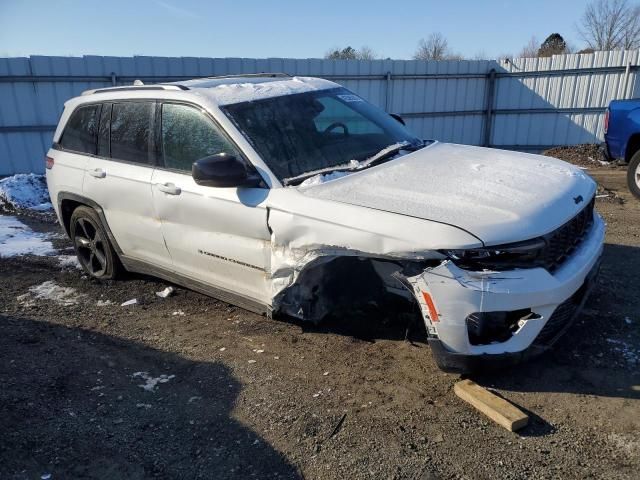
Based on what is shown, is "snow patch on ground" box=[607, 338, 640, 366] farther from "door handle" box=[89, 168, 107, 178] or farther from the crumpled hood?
"door handle" box=[89, 168, 107, 178]

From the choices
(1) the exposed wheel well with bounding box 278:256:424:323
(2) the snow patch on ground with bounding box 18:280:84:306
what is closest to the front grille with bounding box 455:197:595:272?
(1) the exposed wheel well with bounding box 278:256:424:323

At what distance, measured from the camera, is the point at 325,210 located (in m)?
3.14

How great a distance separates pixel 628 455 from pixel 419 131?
12.2 metres

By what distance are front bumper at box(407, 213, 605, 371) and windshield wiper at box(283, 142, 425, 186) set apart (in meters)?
1.08

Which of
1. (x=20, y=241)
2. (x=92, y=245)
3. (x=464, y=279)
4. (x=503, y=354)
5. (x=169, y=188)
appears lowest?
(x=20, y=241)

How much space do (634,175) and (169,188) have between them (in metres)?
6.80

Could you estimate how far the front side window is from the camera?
377cm

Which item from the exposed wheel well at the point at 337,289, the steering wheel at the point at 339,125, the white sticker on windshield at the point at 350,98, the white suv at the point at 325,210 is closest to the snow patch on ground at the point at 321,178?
the white suv at the point at 325,210

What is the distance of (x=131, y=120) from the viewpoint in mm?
4484

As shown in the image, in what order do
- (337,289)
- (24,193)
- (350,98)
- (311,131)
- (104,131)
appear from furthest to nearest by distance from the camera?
(24,193) < (104,131) < (350,98) < (311,131) < (337,289)

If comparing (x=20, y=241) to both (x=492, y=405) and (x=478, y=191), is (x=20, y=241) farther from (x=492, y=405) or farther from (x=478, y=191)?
(x=492, y=405)

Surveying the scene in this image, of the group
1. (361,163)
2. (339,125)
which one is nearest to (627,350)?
(361,163)

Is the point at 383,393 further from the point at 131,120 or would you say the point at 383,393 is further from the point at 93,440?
the point at 131,120

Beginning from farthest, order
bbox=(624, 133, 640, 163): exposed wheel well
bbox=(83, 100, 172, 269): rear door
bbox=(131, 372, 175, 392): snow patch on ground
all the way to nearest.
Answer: bbox=(624, 133, 640, 163): exposed wheel well → bbox=(83, 100, 172, 269): rear door → bbox=(131, 372, 175, 392): snow patch on ground
